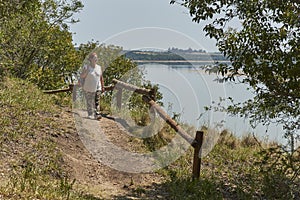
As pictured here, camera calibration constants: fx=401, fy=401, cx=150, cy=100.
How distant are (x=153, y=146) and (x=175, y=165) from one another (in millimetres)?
1039

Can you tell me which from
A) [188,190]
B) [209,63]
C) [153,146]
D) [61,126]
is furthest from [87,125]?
[209,63]

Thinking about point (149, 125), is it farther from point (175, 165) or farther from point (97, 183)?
point (97, 183)

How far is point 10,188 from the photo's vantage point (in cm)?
507

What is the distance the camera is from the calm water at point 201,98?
7.08 meters

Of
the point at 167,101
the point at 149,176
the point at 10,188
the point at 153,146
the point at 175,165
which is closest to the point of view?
the point at 10,188

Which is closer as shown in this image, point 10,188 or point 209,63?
point 10,188

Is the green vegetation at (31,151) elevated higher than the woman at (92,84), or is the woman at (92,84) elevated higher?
the woman at (92,84)

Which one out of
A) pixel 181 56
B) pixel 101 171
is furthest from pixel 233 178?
pixel 181 56

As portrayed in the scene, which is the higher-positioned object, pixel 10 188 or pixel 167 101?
pixel 167 101

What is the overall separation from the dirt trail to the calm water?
1.75 m

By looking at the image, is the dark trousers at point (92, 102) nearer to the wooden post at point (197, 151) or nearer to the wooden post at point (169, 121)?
the wooden post at point (169, 121)

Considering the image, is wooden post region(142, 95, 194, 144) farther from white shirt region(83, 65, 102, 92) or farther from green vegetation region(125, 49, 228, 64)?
white shirt region(83, 65, 102, 92)

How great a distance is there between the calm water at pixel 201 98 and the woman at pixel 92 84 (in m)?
1.88

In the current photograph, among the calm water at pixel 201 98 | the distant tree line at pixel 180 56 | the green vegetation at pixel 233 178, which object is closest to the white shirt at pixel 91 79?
the distant tree line at pixel 180 56
